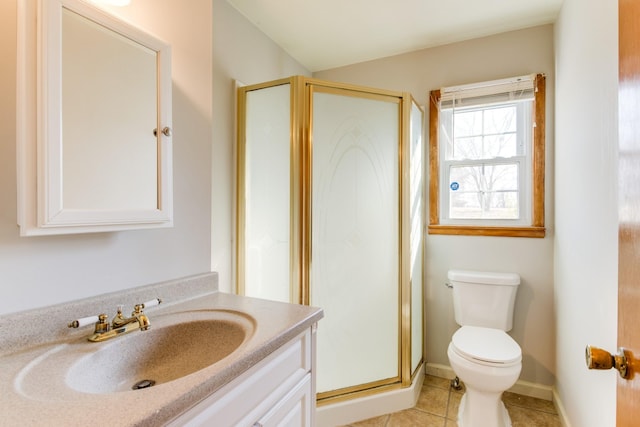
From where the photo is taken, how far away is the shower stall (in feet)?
5.89

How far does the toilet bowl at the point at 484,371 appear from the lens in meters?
1.59

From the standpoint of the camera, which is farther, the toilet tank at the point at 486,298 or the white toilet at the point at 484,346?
the toilet tank at the point at 486,298

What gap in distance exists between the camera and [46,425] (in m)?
0.52

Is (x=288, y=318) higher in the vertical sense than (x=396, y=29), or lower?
lower

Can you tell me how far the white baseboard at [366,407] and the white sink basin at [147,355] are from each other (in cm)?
107

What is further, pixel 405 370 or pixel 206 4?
pixel 405 370

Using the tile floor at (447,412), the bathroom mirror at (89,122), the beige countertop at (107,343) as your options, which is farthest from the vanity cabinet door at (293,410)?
the tile floor at (447,412)

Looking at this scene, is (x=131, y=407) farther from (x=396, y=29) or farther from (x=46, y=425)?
(x=396, y=29)

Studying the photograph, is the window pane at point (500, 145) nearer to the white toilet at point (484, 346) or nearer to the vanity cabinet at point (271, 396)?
the white toilet at point (484, 346)

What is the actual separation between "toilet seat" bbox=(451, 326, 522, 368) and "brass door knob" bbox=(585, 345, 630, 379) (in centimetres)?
105

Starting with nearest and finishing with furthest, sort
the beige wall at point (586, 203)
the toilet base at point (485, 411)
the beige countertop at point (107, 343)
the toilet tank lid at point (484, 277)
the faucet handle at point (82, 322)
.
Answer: the beige countertop at point (107, 343) < the faucet handle at point (82, 322) < the beige wall at point (586, 203) < the toilet base at point (485, 411) < the toilet tank lid at point (484, 277)

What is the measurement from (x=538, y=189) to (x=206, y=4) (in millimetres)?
2172

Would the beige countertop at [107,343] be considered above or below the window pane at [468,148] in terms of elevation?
below

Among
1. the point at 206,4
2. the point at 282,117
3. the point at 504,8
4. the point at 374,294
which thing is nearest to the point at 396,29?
the point at 504,8
